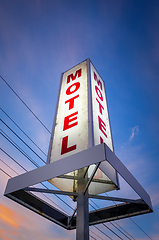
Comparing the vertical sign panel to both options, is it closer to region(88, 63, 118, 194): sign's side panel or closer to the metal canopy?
region(88, 63, 118, 194): sign's side panel

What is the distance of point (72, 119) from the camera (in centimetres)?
619

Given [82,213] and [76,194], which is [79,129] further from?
[82,213]

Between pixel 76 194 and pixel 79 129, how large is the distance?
1815 millimetres

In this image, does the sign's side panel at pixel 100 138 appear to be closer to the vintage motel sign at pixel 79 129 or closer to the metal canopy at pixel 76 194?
the vintage motel sign at pixel 79 129

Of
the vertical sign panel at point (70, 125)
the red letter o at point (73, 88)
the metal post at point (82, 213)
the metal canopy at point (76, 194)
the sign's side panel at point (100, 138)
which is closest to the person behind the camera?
the metal canopy at point (76, 194)

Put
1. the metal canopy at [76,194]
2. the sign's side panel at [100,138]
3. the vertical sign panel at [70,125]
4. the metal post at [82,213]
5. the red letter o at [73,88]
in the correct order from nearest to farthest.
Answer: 1. the metal canopy at [76,194]
2. the metal post at [82,213]
3. the sign's side panel at [100,138]
4. the vertical sign panel at [70,125]
5. the red letter o at [73,88]

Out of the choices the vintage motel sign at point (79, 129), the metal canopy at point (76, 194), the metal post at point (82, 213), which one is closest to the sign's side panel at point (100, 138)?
the vintage motel sign at point (79, 129)

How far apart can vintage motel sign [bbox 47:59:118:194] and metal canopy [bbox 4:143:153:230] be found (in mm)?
664

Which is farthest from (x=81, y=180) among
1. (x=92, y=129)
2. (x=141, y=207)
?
(x=141, y=207)

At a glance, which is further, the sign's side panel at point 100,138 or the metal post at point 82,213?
the sign's side panel at point 100,138

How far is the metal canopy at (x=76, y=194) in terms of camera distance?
11.8 feet

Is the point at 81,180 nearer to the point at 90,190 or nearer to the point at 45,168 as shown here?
the point at 90,190

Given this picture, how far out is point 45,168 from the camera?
4.08m

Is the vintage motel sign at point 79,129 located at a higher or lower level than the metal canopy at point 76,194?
higher
